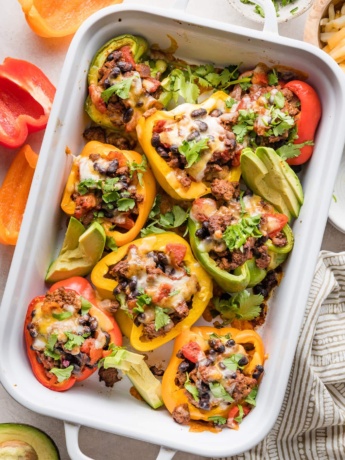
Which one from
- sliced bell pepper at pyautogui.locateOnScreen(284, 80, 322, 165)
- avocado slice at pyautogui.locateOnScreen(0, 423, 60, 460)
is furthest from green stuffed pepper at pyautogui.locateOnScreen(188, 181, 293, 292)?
avocado slice at pyautogui.locateOnScreen(0, 423, 60, 460)

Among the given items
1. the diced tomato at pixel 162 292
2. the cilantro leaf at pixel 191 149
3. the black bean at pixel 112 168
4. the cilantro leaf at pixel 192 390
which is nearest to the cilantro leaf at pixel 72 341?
the diced tomato at pixel 162 292

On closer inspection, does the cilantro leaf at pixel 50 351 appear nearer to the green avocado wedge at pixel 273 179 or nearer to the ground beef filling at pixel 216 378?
the ground beef filling at pixel 216 378

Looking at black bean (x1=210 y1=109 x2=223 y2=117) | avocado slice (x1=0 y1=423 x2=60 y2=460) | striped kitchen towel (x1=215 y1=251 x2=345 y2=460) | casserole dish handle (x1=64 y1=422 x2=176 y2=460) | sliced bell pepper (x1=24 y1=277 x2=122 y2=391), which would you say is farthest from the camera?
striped kitchen towel (x1=215 y1=251 x2=345 y2=460)

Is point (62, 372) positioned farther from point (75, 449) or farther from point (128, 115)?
point (128, 115)

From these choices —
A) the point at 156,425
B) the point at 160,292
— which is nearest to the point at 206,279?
the point at 160,292

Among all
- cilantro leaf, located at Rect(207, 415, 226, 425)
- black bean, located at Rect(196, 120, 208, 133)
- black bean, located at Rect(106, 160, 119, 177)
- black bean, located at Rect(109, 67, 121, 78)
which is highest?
black bean, located at Rect(109, 67, 121, 78)

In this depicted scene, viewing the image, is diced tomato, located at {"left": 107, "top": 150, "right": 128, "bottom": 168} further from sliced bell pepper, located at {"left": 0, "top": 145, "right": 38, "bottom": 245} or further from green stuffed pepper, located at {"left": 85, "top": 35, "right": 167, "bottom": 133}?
sliced bell pepper, located at {"left": 0, "top": 145, "right": 38, "bottom": 245}

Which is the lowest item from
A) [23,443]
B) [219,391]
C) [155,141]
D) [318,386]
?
[23,443]

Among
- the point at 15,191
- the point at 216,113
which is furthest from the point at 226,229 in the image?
the point at 15,191
